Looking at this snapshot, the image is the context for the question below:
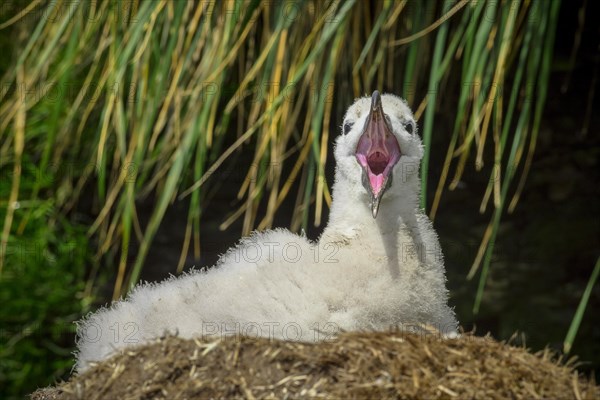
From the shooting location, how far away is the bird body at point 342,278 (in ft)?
9.84

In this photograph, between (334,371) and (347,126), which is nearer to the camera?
(334,371)

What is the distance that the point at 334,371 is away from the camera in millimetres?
2396

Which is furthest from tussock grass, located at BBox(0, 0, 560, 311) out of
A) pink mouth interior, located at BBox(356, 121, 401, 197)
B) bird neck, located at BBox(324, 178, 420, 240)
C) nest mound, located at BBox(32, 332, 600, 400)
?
nest mound, located at BBox(32, 332, 600, 400)

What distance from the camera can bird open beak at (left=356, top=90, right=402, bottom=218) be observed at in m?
3.07

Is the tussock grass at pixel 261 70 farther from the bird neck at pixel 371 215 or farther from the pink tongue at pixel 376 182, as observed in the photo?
the pink tongue at pixel 376 182

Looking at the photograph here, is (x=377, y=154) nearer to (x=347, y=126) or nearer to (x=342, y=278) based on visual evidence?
(x=347, y=126)

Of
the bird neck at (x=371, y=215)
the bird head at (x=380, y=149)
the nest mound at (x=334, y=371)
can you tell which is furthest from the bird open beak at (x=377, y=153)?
the nest mound at (x=334, y=371)

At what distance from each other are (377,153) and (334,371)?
1.00 m

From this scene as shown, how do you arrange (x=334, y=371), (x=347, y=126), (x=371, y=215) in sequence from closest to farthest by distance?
(x=334, y=371) → (x=371, y=215) → (x=347, y=126)

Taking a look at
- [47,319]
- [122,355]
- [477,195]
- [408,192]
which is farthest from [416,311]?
[47,319]

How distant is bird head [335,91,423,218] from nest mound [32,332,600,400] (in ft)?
2.17

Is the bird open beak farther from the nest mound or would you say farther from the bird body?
the nest mound


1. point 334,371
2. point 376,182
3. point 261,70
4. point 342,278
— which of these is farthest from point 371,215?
point 261,70

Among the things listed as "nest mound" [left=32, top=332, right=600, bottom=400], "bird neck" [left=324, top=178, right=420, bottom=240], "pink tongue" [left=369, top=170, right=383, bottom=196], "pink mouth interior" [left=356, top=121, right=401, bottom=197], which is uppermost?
"pink mouth interior" [left=356, top=121, right=401, bottom=197]
